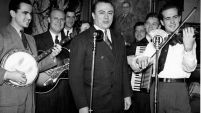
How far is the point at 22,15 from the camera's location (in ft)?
9.64

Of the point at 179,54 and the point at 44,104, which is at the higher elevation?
the point at 179,54

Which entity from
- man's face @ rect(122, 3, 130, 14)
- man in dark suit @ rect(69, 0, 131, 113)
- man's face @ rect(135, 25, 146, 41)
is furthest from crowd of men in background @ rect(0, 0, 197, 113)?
man's face @ rect(122, 3, 130, 14)

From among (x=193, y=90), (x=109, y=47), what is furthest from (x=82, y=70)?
(x=193, y=90)

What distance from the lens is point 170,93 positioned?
9.15 feet

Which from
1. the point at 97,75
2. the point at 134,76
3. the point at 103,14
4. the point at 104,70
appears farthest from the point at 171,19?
the point at 134,76

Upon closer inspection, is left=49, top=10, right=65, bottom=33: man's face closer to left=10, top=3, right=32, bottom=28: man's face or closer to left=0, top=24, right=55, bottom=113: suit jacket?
left=10, top=3, right=32, bottom=28: man's face

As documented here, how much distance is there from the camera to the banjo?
261 cm

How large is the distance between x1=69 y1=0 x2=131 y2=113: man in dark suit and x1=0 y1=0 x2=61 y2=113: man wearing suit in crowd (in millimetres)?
539

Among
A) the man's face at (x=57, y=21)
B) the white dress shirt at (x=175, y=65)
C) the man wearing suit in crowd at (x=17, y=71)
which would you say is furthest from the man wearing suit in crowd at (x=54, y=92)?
the white dress shirt at (x=175, y=65)

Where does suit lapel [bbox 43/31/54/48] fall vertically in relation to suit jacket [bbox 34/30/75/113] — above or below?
above

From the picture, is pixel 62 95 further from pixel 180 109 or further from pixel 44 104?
pixel 180 109

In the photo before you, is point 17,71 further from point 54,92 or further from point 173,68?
point 173,68

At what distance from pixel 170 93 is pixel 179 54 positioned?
1.57 feet

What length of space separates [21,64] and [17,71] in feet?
0.44
